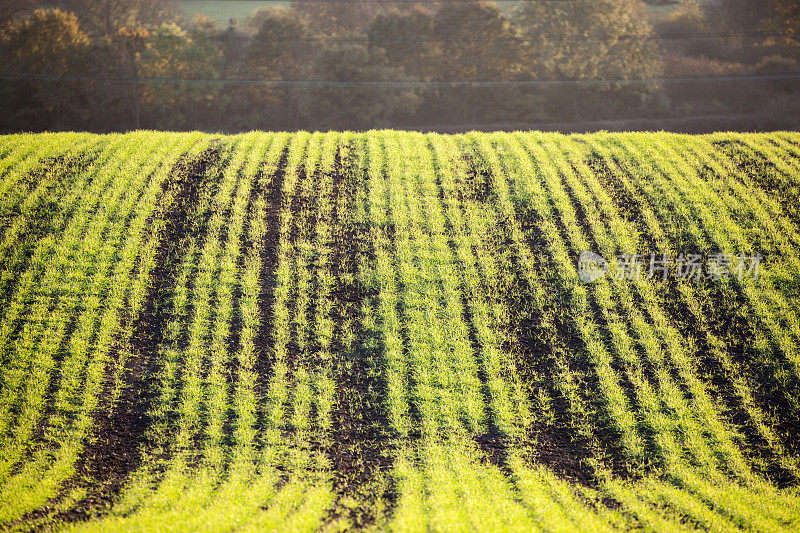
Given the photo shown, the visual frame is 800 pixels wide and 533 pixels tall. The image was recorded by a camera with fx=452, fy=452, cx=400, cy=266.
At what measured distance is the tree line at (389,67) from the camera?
26.3 meters

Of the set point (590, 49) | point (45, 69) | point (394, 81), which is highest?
point (590, 49)

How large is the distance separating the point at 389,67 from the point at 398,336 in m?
23.2

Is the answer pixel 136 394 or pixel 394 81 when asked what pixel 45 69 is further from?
pixel 136 394

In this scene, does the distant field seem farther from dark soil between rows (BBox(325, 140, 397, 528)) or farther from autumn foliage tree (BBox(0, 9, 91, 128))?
autumn foliage tree (BBox(0, 9, 91, 128))

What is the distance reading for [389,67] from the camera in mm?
28047

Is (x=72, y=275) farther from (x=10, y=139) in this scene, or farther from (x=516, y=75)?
(x=516, y=75)

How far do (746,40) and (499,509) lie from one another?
41586mm

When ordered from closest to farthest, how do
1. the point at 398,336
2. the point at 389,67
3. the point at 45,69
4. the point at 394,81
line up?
the point at 398,336, the point at 45,69, the point at 394,81, the point at 389,67

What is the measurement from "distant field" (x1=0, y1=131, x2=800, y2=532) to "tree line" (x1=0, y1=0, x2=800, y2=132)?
47.2 feet

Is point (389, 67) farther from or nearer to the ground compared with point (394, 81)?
farther from the ground

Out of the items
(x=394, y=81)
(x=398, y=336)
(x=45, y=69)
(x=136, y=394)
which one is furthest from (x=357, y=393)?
(x=45, y=69)

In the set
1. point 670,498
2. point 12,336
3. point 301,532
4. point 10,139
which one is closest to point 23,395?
point 12,336

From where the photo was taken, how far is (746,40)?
33.5m

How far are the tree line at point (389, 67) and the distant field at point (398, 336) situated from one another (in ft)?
47.2
